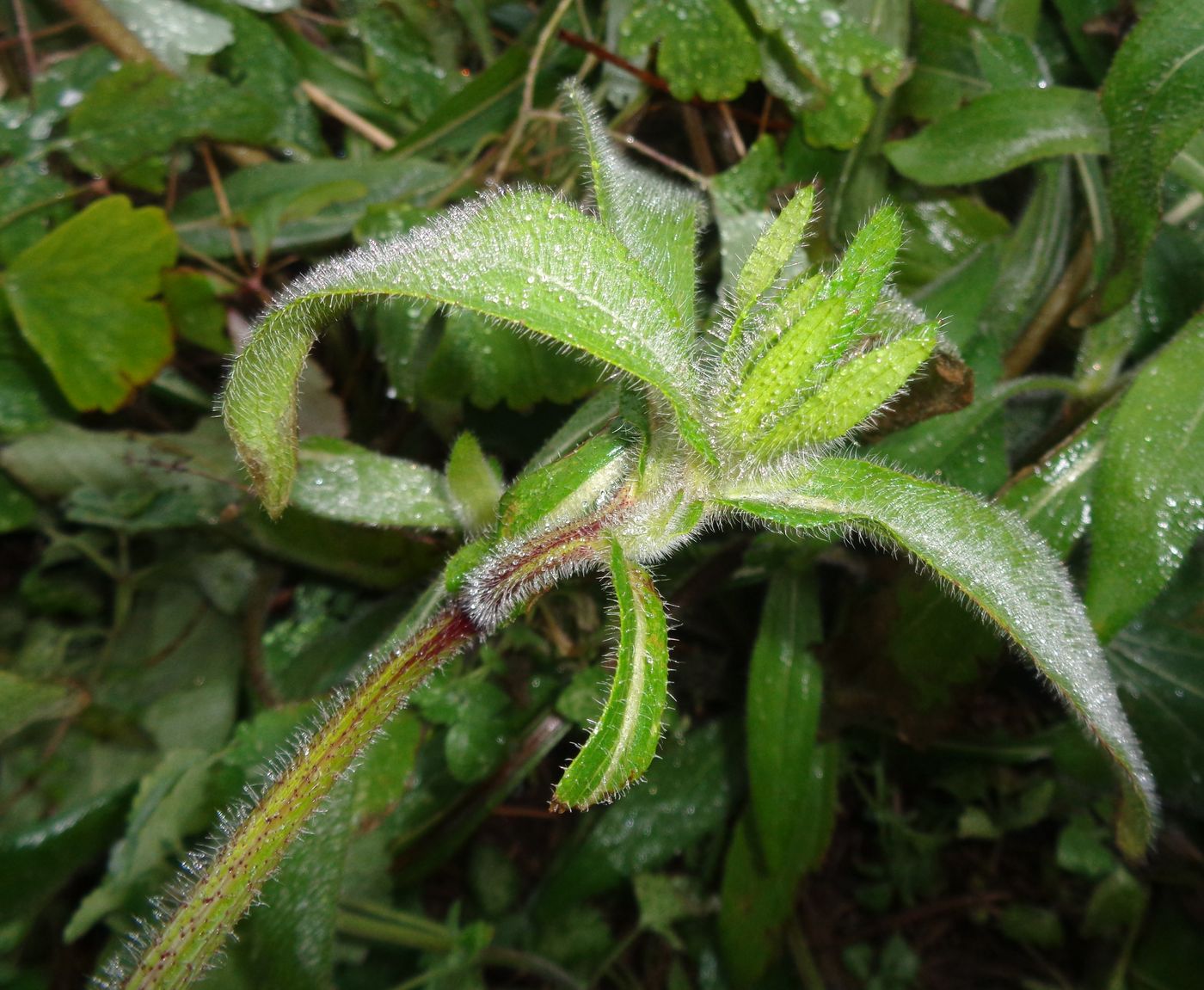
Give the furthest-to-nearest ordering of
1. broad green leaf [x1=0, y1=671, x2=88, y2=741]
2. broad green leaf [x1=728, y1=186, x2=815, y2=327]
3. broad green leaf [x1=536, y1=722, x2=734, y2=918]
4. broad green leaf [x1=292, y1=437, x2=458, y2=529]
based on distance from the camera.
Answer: broad green leaf [x1=536, y1=722, x2=734, y2=918]
broad green leaf [x1=0, y1=671, x2=88, y2=741]
broad green leaf [x1=292, y1=437, x2=458, y2=529]
broad green leaf [x1=728, y1=186, x2=815, y2=327]

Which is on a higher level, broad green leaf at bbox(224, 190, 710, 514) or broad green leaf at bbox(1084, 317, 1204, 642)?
broad green leaf at bbox(224, 190, 710, 514)

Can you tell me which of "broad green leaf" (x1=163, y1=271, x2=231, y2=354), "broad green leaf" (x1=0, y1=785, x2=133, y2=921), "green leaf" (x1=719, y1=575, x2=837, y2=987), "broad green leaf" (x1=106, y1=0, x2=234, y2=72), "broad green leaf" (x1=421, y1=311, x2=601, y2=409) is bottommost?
"broad green leaf" (x1=0, y1=785, x2=133, y2=921)

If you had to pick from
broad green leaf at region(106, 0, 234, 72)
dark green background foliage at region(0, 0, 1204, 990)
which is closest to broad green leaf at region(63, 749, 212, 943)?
dark green background foliage at region(0, 0, 1204, 990)

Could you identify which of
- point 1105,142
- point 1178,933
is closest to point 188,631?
point 1105,142

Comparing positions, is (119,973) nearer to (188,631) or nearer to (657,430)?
(657,430)

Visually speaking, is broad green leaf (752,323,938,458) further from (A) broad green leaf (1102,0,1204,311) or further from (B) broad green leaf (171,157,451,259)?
(B) broad green leaf (171,157,451,259)

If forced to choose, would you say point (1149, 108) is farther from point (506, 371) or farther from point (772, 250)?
point (506, 371)

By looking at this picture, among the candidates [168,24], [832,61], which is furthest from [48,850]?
[832,61]

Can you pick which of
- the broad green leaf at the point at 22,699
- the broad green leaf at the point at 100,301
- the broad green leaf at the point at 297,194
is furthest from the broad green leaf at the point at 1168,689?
the broad green leaf at the point at 100,301

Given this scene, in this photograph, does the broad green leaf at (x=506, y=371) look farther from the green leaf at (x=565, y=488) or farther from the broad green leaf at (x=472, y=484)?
the green leaf at (x=565, y=488)
